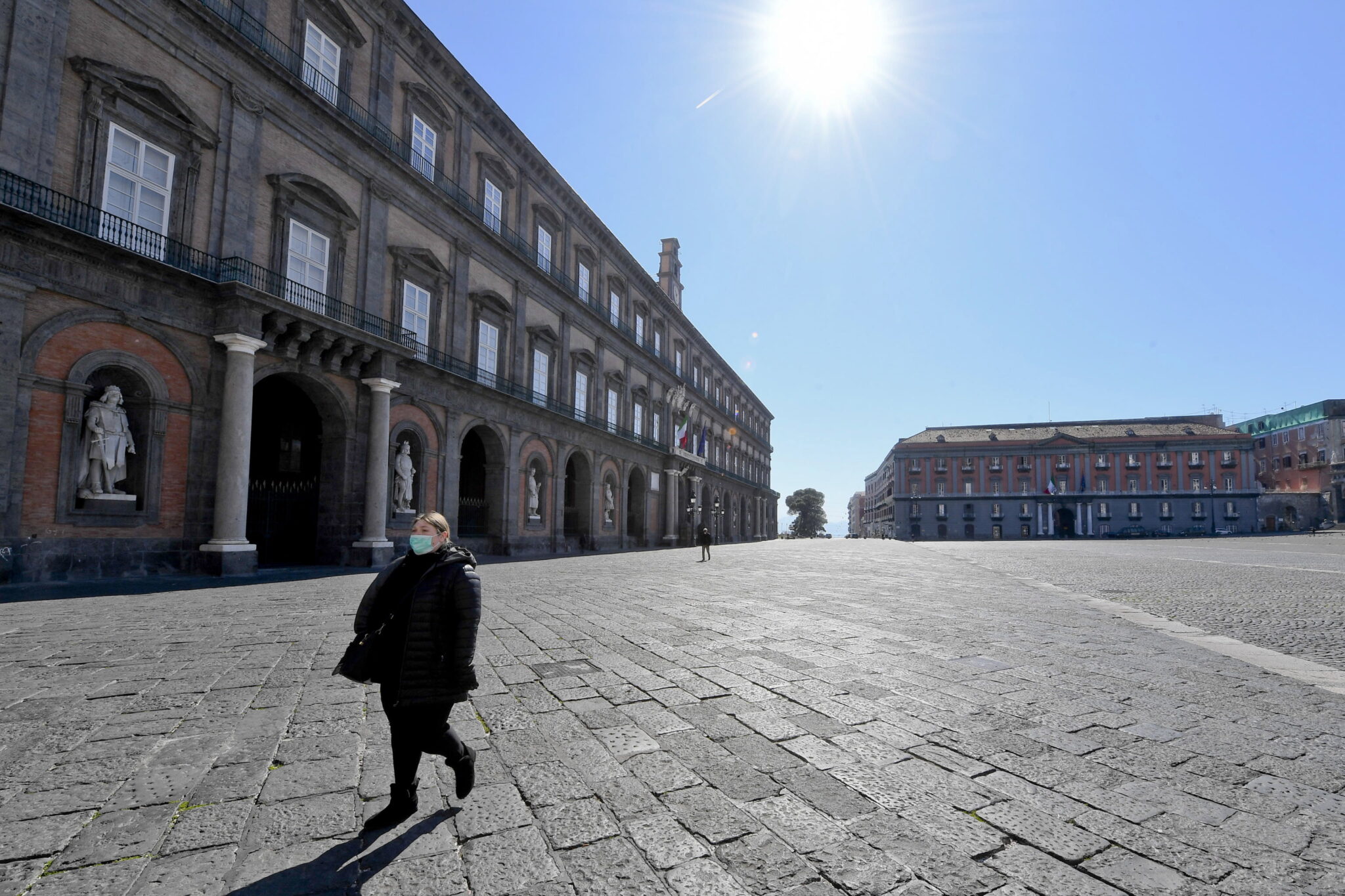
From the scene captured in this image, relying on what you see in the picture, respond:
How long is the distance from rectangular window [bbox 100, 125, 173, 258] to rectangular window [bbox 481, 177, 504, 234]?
34.1ft

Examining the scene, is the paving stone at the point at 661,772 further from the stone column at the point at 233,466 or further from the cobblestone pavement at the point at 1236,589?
the stone column at the point at 233,466

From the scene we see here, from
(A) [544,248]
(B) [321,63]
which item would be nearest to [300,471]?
(B) [321,63]

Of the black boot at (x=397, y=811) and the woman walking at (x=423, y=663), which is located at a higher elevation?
the woman walking at (x=423, y=663)

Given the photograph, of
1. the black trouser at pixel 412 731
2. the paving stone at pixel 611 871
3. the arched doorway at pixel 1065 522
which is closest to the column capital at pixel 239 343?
the black trouser at pixel 412 731

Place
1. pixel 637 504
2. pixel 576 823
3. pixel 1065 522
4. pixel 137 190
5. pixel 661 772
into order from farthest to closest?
pixel 1065 522
pixel 637 504
pixel 137 190
pixel 661 772
pixel 576 823

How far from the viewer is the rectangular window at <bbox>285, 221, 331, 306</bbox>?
15.3 metres

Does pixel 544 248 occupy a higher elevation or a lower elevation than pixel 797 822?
higher

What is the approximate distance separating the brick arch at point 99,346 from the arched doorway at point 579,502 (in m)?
16.3

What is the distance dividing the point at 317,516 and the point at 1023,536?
74354 millimetres

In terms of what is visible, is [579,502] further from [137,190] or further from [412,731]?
[412,731]

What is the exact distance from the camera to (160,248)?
12.5 meters

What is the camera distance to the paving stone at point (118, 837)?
239cm

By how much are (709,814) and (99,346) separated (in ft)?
44.9

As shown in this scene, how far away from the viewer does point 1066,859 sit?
2.41m
